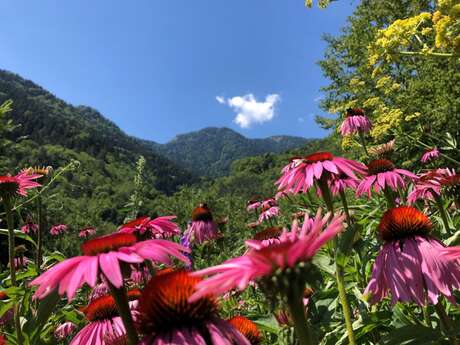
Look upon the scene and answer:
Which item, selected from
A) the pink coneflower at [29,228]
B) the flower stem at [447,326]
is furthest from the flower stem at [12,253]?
the pink coneflower at [29,228]

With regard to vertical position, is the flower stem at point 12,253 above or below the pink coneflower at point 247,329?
above

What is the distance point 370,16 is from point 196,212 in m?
14.8

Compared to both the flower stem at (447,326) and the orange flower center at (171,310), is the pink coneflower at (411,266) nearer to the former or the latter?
the flower stem at (447,326)

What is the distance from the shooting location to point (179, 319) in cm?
79

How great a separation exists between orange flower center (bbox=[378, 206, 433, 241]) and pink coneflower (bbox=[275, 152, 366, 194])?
26cm

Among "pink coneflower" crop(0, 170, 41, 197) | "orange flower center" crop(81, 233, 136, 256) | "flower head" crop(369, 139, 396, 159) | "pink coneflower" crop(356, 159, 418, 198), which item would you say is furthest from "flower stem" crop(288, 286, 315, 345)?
"flower head" crop(369, 139, 396, 159)

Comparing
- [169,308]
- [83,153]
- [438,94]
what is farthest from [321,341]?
[83,153]

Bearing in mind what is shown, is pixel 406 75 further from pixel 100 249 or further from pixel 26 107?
pixel 26 107

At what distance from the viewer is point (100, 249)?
0.89 meters

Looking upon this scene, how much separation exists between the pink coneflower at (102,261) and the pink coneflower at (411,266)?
590 mm

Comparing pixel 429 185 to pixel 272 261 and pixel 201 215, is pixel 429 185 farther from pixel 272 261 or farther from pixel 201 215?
pixel 201 215

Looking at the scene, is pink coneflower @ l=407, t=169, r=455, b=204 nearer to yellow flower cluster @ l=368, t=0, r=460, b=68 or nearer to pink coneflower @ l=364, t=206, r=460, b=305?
yellow flower cluster @ l=368, t=0, r=460, b=68

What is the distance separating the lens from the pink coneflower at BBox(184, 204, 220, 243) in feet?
13.4

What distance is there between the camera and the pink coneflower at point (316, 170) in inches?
57.7
